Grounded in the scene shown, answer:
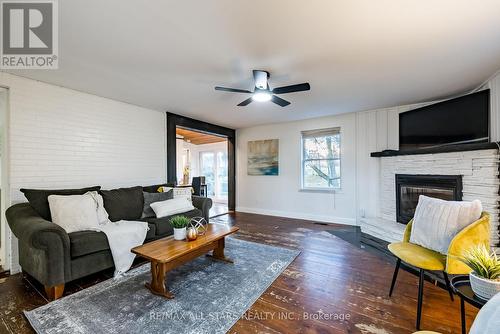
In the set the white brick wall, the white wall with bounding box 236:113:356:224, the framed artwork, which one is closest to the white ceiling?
the white brick wall

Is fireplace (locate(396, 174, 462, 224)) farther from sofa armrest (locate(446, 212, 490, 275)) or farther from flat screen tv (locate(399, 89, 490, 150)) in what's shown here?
sofa armrest (locate(446, 212, 490, 275))

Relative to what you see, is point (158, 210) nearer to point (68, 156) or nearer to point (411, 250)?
point (68, 156)

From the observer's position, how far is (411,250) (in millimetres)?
1791

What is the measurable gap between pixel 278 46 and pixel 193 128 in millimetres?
3172

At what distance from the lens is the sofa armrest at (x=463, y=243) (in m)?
1.55

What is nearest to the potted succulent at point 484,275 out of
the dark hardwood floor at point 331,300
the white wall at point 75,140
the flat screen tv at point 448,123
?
the dark hardwood floor at point 331,300

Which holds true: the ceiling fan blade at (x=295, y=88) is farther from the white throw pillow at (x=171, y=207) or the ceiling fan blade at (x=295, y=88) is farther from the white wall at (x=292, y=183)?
A: the white wall at (x=292, y=183)

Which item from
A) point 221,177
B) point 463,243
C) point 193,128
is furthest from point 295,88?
point 221,177

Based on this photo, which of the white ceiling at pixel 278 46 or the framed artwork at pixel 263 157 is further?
the framed artwork at pixel 263 157

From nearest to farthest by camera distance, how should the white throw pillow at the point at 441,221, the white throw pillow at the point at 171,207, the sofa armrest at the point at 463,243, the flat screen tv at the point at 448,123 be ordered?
1. the sofa armrest at the point at 463,243
2. the white throw pillow at the point at 441,221
3. the flat screen tv at the point at 448,123
4. the white throw pillow at the point at 171,207

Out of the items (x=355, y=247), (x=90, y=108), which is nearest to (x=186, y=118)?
(x=90, y=108)

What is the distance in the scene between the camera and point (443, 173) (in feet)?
10.1

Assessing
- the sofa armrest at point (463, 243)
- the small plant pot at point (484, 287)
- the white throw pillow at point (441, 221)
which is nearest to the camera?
the small plant pot at point (484, 287)

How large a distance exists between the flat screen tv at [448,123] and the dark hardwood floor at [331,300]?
1.97 m
